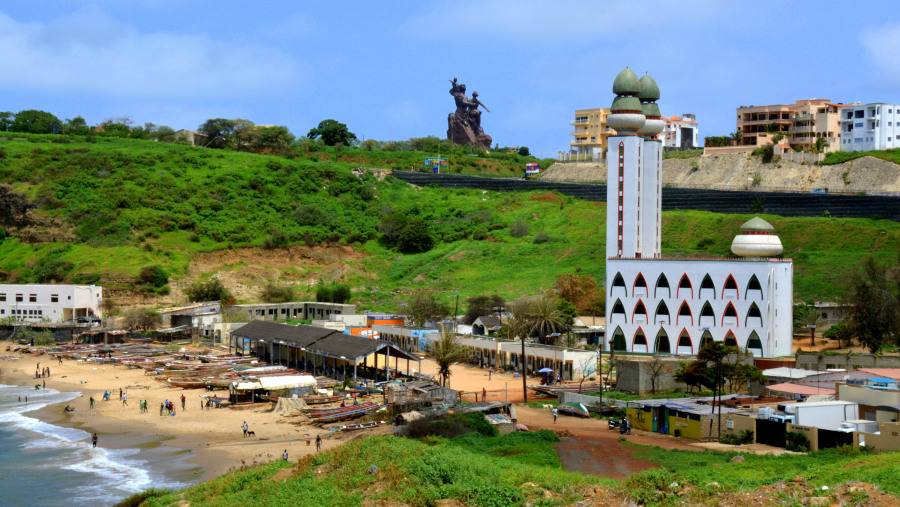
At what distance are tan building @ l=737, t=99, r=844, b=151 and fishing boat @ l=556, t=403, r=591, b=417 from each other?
73.7m

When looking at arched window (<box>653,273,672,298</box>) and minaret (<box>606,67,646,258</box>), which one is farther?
minaret (<box>606,67,646,258</box>)

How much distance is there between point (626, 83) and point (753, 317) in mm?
19124

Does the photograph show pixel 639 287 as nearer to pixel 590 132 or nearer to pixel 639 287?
pixel 639 287

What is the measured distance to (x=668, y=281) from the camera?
5772 centimetres

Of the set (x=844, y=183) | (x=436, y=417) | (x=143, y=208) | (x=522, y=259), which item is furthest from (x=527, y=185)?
(x=436, y=417)

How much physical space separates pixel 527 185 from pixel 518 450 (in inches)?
3723

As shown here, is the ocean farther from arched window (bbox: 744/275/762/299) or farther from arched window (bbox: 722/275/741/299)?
arched window (bbox: 744/275/762/299)

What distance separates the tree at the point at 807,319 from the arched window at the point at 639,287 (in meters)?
11.7

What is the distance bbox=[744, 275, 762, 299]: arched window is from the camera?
5509 cm

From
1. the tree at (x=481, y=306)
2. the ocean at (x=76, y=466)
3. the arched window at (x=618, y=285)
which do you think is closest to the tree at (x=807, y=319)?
the arched window at (x=618, y=285)

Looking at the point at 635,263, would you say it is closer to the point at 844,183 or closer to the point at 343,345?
the point at 343,345

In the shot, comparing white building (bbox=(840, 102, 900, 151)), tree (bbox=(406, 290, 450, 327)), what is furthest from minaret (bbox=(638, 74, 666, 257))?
white building (bbox=(840, 102, 900, 151))

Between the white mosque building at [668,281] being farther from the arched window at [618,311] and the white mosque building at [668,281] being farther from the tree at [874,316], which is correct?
the tree at [874,316]

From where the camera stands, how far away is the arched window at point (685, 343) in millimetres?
56750
